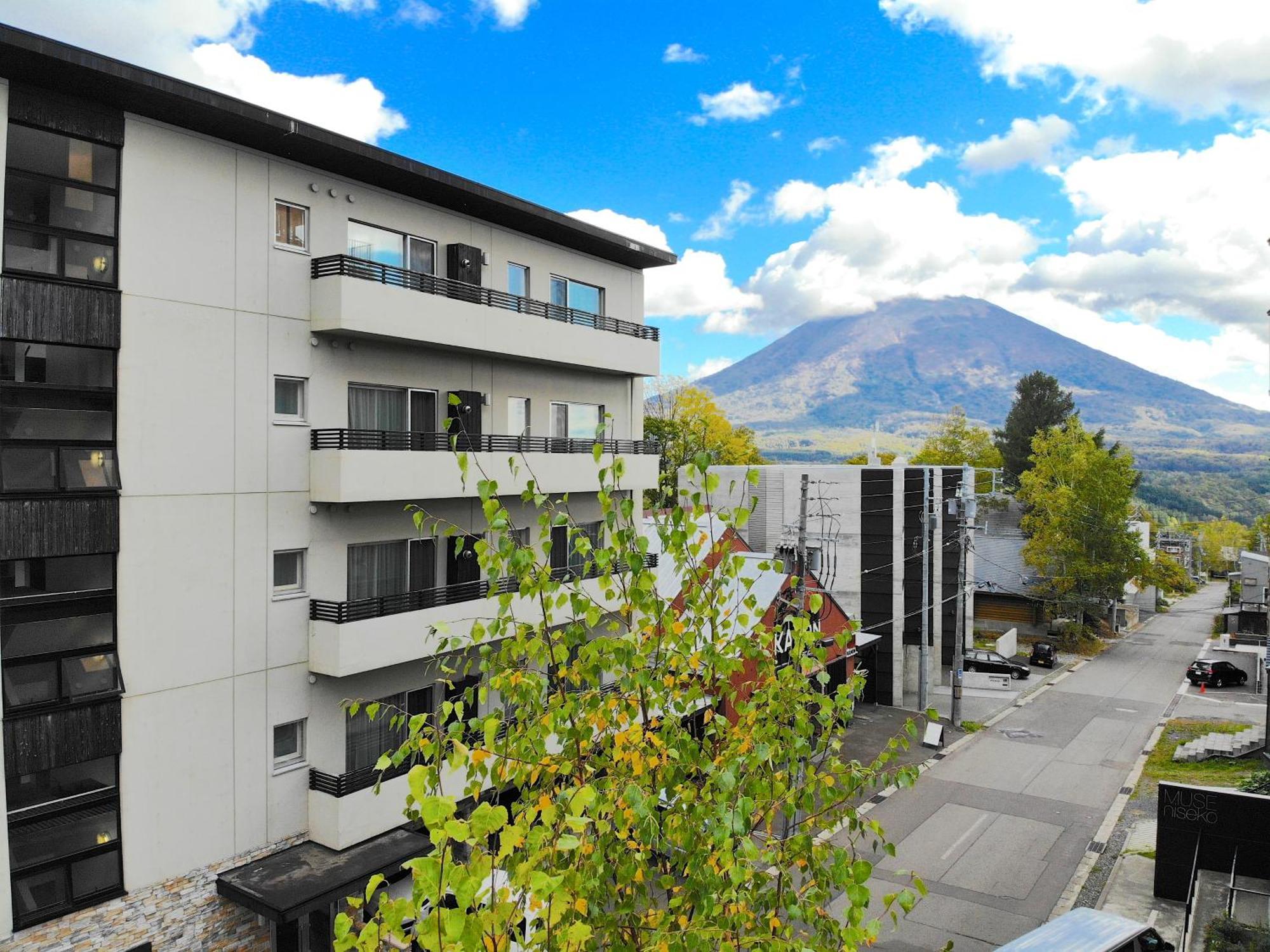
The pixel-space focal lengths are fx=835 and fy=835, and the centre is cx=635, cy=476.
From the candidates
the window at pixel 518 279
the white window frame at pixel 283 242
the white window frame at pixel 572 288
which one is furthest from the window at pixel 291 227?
the white window frame at pixel 572 288

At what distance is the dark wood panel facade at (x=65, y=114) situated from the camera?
40.8 feet

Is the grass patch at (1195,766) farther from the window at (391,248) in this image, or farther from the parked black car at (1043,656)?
the window at (391,248)

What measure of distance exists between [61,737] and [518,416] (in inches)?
451

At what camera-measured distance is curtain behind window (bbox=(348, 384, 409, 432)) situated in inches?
668

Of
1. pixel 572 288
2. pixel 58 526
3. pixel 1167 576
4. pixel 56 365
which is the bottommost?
pixel 1167 576

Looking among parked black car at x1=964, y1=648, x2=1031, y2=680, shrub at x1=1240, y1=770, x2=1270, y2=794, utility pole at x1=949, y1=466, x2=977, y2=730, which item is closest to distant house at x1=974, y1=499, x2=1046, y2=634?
parked black car at x1=964, y1=648, x2=1031, y2=680

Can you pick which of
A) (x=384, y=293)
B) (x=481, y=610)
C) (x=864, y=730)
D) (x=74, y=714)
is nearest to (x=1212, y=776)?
(x=864, y=730)

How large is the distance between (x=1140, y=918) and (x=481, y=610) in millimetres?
16093

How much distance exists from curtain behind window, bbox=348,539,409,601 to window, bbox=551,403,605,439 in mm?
5613

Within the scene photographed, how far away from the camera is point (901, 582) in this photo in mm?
38125

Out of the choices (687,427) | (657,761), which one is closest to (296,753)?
(657,761)

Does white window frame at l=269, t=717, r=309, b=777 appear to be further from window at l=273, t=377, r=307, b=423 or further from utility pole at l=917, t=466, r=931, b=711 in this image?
utility pole at l=917, t=466, r=931, b=711

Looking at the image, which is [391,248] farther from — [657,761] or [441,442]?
[657,761]

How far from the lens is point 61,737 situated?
41.4 feet
